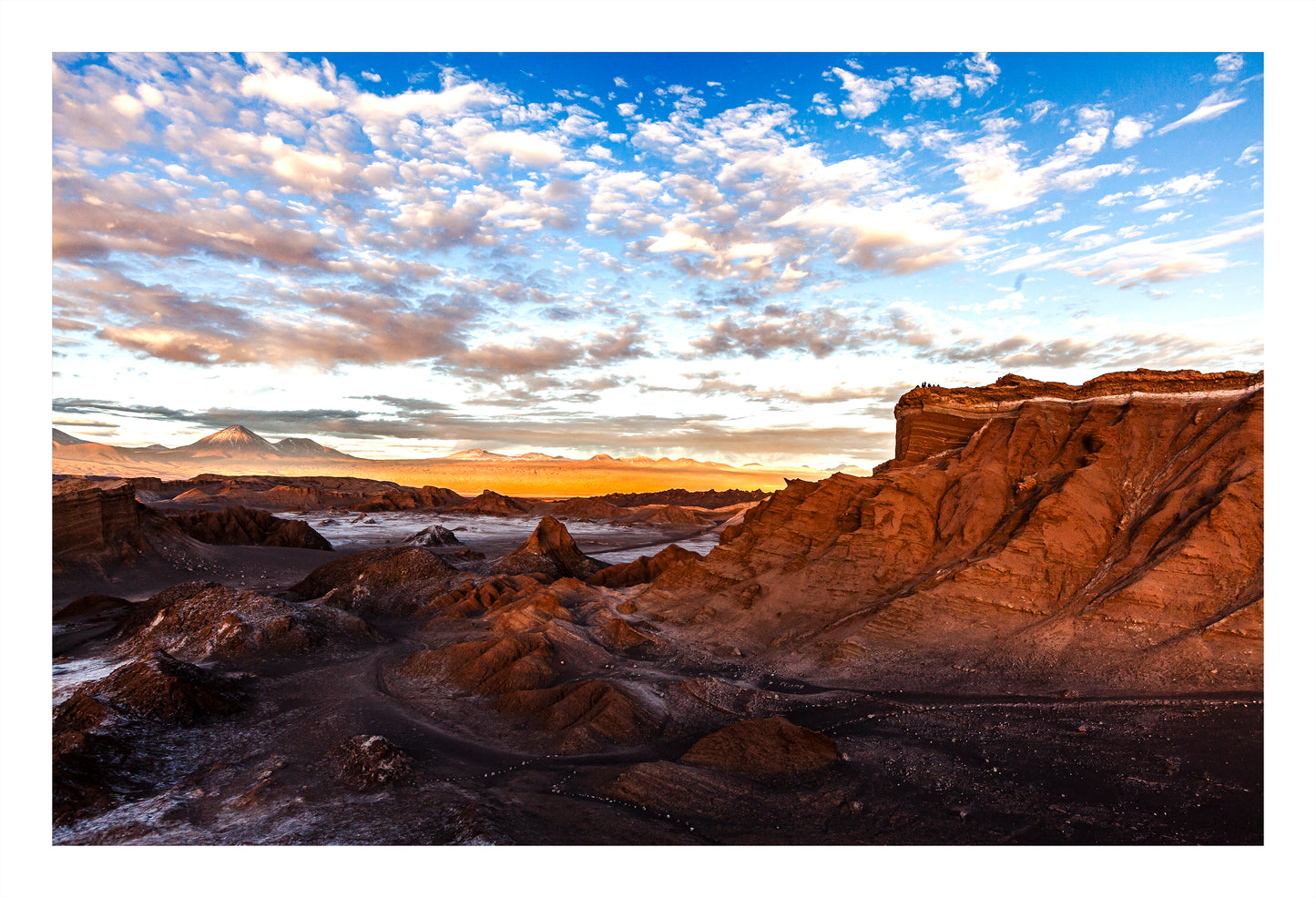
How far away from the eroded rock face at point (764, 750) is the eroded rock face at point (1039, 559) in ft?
13.7

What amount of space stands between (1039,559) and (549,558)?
2135 cm

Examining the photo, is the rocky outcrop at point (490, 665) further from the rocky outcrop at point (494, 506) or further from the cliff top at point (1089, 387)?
the rocky outcrop at point (494, 506)

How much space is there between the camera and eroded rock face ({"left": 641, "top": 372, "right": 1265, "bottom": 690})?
1225 cm

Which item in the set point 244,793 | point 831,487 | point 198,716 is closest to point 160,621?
point 198,716

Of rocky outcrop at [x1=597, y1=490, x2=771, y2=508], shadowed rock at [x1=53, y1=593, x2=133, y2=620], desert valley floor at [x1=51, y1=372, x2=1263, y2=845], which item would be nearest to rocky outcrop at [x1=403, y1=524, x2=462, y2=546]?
desert valley floor at [x1=51, y1=372, x2=1263, y2=845]

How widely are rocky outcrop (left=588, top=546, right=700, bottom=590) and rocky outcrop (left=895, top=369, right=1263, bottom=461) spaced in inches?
385

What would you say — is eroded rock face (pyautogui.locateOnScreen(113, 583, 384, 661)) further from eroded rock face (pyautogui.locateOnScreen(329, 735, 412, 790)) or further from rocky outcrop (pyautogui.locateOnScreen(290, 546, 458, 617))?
eroded rock face (pyautogui.locateOnScreen(329, 735, 412, 790))

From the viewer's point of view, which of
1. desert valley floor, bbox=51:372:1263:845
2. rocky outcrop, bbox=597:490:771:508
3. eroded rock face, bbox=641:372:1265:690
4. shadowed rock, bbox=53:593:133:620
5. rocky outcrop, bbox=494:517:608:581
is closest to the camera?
desert valley floor, bbox=51:372:1263:845

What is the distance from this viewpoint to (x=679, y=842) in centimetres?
751

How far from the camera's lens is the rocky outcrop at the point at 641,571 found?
26.2 metres

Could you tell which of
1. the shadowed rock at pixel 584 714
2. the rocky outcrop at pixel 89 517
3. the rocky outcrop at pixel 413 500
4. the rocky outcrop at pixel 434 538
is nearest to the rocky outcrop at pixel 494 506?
the rocky outcrop at pixel 413 500

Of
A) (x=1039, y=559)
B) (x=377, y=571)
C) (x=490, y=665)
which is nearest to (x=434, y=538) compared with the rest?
(x=377, y=571)

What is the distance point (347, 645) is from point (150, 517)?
21.0 meters

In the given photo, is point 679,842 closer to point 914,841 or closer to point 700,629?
point 914,841
